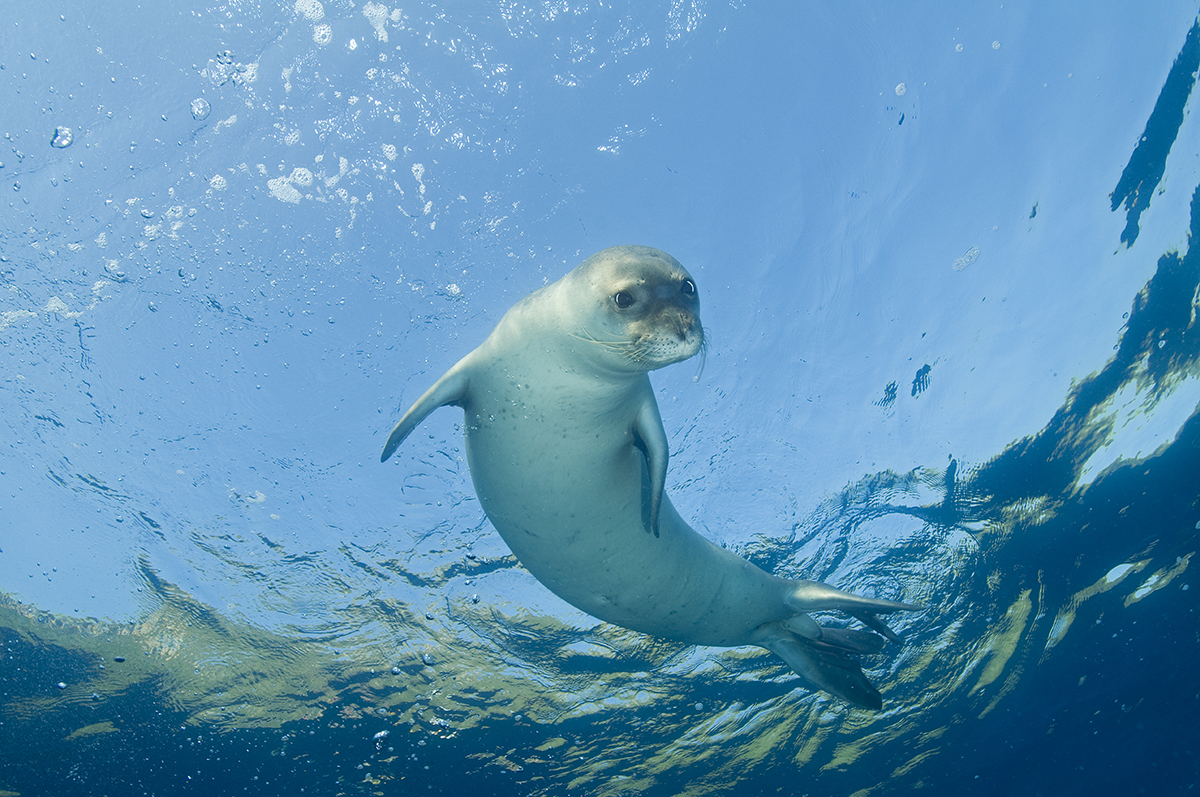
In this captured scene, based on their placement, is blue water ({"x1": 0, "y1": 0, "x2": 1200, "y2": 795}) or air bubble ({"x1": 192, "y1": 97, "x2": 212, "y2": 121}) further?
blue water ({"x1": 0, "y1": 0, "x2": 1200, "y2": 795})

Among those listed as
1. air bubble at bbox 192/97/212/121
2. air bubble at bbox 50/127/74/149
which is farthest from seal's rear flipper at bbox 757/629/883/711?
air bubble at bbox 50/127/74/149

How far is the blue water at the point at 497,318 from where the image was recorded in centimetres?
556

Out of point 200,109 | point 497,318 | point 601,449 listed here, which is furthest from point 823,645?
point 200,109

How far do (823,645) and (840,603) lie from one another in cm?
78

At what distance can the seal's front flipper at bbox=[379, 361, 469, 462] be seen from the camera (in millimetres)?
3975

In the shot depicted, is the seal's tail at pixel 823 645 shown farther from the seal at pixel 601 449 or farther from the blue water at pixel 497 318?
the blue water at pixel 497 318

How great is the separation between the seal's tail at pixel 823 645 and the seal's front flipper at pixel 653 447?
1906 millimetres

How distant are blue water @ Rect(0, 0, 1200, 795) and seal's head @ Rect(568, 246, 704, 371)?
10.6 feet

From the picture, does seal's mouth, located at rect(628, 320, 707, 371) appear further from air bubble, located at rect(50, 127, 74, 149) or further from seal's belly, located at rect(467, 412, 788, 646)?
air bubble, located at rect(50, 127, 74, 149)

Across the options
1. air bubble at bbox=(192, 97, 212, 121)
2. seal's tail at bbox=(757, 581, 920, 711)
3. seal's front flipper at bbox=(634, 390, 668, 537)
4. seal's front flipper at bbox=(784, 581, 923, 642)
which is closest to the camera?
seal's front flipper at bbox=(634, 390, 668, 537)

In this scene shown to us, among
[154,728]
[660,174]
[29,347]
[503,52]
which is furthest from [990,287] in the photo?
[154,728]

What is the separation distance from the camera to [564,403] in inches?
148

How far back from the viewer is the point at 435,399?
3963 mm

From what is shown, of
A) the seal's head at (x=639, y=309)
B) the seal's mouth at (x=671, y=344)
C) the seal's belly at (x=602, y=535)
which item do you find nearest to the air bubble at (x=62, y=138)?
the seal's belly at (x=602, y=535)
